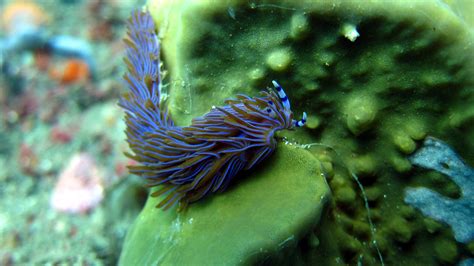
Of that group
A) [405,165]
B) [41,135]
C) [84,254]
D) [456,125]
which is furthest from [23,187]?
[456,125]

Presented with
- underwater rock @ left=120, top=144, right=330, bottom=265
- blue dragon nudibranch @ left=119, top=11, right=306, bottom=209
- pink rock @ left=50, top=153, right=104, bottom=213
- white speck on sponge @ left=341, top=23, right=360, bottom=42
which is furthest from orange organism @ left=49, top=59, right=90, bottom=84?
white speck on sponge @ left=341, top=23, right=360, bottom=42

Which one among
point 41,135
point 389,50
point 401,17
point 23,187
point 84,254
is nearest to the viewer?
point 401,17

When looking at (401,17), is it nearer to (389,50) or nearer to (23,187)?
(389,50)

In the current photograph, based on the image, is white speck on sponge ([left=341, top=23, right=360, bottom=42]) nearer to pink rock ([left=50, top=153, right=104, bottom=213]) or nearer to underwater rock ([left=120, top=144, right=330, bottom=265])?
underwater rock ([left=120, top=144, right=330, bottom=265])

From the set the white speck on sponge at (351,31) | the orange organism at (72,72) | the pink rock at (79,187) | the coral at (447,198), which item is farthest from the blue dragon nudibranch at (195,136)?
the orange organism at (72,72)

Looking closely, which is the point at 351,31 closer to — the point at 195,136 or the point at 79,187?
the point at 195,136

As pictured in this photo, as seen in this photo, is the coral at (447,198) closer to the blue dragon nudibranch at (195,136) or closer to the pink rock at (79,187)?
the blue dragon nudibranch at (195,136)

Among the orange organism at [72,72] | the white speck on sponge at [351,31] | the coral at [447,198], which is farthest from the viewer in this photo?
the orange organism at [72,72]
